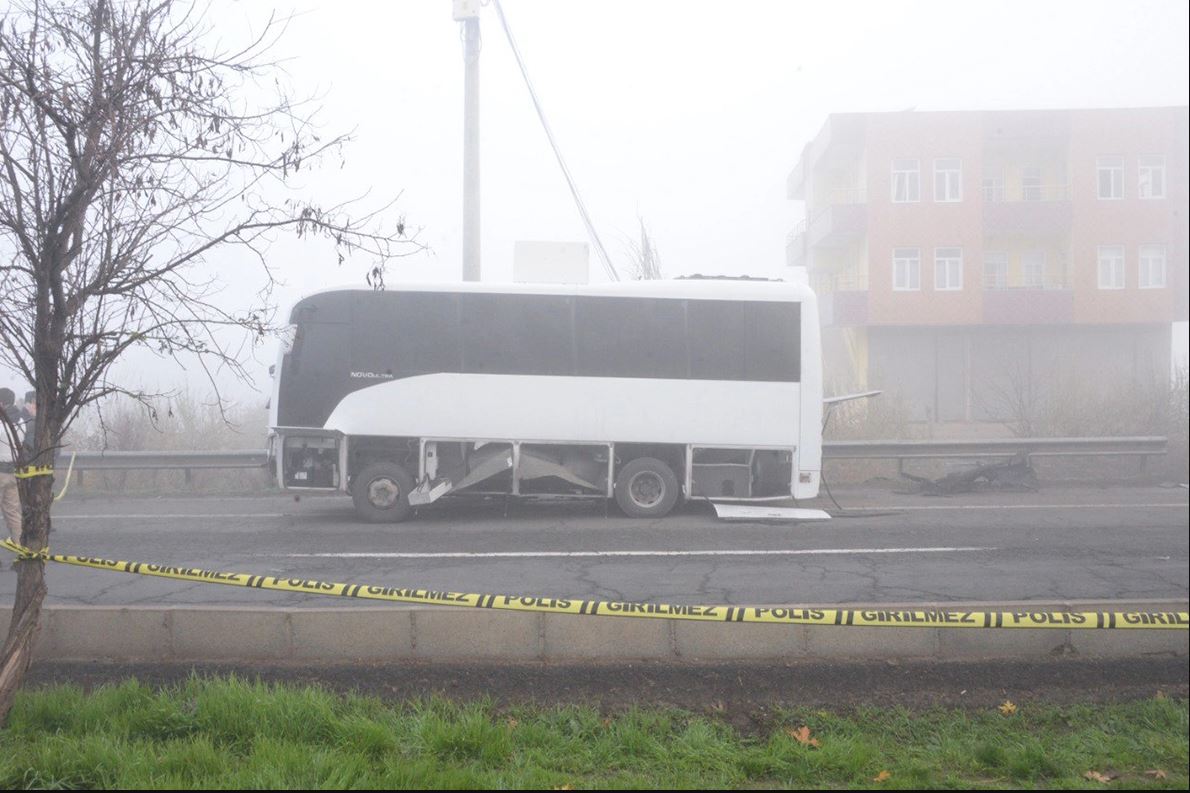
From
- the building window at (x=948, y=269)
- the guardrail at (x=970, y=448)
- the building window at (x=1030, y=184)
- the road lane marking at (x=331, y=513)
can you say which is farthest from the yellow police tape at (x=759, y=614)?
the guardrail at (x=970, y=448)

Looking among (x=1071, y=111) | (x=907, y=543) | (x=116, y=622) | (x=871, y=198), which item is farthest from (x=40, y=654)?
(x=1071, y=111)

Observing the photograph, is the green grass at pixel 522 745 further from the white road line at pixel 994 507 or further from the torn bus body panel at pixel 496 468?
the white road line at pixel 994 507

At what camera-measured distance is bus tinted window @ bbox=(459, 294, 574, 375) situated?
1177 cm

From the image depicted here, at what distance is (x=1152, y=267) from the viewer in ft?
27.4

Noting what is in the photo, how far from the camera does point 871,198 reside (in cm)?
1209

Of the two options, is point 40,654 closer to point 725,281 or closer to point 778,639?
point 778,639

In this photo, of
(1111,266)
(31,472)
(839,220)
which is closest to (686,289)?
(839,220)

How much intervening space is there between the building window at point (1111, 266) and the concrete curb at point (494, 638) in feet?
18.3

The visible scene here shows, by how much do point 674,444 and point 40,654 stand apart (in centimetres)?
767

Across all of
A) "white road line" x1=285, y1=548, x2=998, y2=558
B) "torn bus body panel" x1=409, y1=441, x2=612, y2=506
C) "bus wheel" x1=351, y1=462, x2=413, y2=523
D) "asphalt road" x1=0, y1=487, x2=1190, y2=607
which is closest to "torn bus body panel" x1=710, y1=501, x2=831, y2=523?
"asphalt road" x1=0, y1=487, x2=1190, y2=607

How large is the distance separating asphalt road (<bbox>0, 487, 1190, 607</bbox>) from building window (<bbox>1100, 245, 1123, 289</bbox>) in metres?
2.34

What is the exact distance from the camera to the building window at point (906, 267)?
39.1ft

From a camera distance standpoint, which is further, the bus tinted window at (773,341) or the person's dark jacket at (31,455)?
the bus tinted window at (773,341)

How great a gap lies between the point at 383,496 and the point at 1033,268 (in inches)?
337
